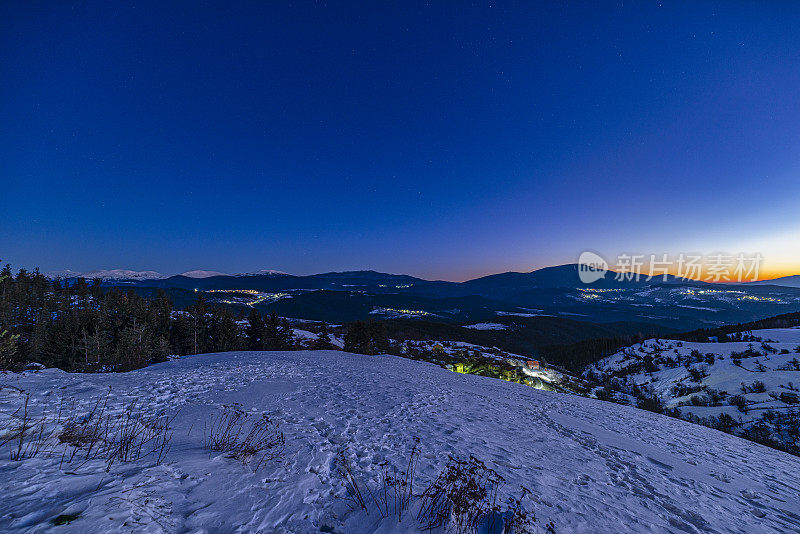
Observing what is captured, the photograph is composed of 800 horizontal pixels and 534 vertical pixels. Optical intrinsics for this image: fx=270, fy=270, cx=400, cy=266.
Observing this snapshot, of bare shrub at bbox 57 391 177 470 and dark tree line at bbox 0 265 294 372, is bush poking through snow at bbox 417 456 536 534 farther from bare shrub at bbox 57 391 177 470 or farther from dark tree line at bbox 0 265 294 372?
dark tree line at bbox 0 265 294 372

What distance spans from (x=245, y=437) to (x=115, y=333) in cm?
4617

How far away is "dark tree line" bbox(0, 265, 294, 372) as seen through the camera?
25781 millimetres

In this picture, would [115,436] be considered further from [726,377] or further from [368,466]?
[726,377]

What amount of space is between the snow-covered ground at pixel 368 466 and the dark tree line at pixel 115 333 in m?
12.2

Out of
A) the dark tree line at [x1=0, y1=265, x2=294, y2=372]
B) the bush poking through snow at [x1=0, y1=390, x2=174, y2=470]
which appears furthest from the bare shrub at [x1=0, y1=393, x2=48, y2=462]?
the dark tree line at [x1=0, y1=265, x2=294, y2=372]

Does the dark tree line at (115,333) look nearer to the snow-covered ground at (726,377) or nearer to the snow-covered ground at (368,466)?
the snow-covered ground at (368,466)

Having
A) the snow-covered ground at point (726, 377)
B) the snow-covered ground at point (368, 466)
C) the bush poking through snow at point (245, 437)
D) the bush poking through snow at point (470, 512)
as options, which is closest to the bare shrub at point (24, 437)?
the snow-covered ground at point (368, 466)

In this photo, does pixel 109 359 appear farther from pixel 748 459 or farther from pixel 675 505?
pixel 748 459

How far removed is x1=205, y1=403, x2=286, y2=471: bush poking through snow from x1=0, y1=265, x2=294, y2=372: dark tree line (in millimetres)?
13011

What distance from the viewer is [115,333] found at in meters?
36.0

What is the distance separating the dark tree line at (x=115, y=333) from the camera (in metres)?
25.8

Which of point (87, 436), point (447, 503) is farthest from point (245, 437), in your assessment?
point (447, 503)

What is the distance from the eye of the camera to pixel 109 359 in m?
28.1

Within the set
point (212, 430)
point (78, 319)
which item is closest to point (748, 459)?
point (212, 430)
